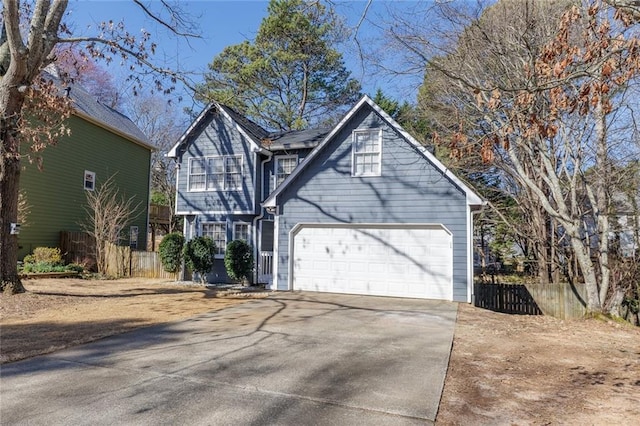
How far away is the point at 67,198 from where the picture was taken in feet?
62.4

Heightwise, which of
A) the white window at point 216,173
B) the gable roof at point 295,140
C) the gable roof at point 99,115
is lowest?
the white window at point 216,173

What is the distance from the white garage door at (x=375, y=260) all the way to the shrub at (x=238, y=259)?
2.14 meters

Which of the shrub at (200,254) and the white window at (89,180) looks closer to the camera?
the shrub at (200,254)

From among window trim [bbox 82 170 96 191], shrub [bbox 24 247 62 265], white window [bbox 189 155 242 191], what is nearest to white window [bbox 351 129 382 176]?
white window [bbox 189 155 242 191]

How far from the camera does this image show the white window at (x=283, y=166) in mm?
15648

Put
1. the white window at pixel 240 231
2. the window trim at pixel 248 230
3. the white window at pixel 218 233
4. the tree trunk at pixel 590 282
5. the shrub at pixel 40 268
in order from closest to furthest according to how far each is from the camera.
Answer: the tree trunk at pixel 590 282 < the shrub at pixel 40 268 < the window trim at pixel 248 230 < the white window at pixel 240 231 < the white window at pixel 218 233

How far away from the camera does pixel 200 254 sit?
14906mm

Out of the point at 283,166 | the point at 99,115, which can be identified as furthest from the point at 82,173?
the point at 283,166

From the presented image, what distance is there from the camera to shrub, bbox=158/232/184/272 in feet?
51.3

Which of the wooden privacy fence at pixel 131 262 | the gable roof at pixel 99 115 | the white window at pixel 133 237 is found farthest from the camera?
the white window at pixel 133 237

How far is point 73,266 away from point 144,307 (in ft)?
27.7

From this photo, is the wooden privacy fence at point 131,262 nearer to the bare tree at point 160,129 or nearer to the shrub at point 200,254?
the shrub at point 200,254

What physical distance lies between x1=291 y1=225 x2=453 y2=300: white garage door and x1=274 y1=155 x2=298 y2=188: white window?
2.98m

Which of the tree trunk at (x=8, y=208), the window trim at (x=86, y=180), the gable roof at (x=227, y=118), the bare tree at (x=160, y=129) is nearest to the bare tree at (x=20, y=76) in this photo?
the tree trunk at (x=8, y=208)
